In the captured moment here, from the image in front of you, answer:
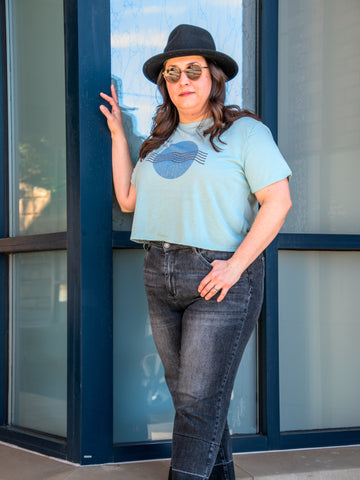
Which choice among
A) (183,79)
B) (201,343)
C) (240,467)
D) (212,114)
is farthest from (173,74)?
(240,467)

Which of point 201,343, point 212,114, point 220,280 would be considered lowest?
point 201,343

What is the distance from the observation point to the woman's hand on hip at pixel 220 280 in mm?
1812

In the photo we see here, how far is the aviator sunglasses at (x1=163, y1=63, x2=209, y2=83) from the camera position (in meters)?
1.99

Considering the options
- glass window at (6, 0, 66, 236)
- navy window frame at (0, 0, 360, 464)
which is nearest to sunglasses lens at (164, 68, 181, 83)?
navy window frame at (0, 0, 360, 464)

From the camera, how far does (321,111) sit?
2.85 meters

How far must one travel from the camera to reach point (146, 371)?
8.47 feet

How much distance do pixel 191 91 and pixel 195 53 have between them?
13 centimetres

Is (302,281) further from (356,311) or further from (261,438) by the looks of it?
(261,438)

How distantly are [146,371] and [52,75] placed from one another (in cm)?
147

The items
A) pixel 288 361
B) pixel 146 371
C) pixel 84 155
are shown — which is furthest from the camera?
pixel 288 361

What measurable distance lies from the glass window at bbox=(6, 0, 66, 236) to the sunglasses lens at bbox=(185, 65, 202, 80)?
86cm

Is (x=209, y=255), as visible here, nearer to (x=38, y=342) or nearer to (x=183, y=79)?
(x=183, y=79)

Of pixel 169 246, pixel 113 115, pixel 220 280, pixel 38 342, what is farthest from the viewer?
pixel 38 342

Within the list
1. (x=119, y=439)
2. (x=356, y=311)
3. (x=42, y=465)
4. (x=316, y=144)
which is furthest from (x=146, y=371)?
(x=316, y=144)
